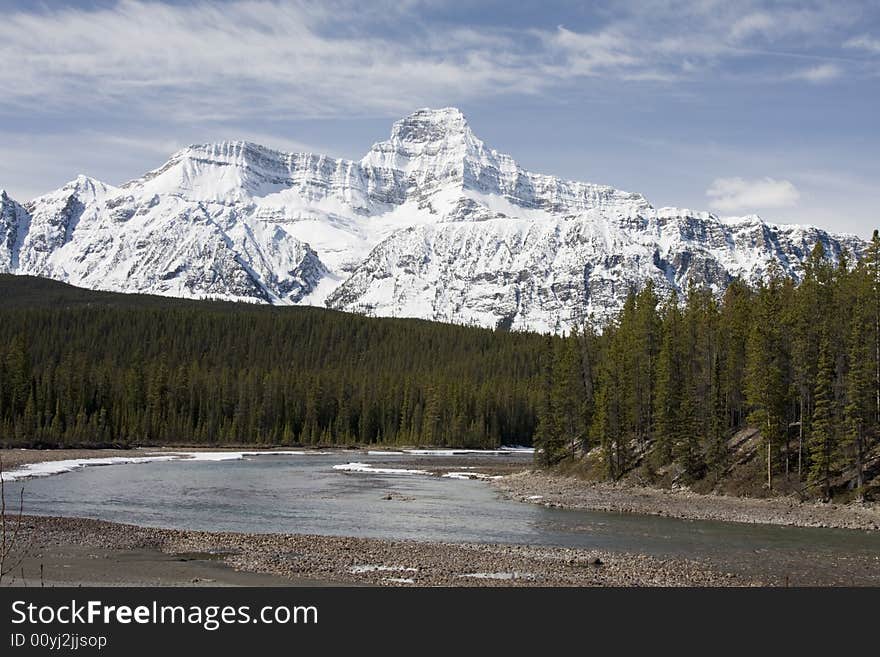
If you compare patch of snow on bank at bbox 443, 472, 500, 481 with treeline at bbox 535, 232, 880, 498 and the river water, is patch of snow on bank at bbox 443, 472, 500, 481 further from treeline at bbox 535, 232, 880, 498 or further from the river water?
treeline at bbox 535, 232, 880, 498

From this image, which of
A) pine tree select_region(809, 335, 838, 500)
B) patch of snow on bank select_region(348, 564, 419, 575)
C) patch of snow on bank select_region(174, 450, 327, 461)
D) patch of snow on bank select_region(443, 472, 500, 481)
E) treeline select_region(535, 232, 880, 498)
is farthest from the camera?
patch of snow on bank select_region(174, 450, 327, 461)

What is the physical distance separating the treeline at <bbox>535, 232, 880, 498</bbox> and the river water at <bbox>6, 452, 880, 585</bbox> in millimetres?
12309

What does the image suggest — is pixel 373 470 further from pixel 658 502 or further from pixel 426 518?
pixel 426 518

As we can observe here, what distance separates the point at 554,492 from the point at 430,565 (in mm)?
40915

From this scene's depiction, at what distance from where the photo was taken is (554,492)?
255 feet

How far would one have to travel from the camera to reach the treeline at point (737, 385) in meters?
66.1

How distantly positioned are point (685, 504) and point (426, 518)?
20.5 metres

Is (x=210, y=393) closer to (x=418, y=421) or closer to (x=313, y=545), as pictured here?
(x=418, y=421)

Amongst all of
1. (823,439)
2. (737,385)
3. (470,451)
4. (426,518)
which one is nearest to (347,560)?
(426,518)

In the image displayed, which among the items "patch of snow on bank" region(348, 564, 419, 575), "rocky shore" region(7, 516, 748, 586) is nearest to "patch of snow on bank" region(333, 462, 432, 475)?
"rocky shore" region(7, 516, 748, 586)

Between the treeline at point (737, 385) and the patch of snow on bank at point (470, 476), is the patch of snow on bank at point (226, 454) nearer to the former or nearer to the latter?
Answer: the patch of snow on bank at point (470, 476)

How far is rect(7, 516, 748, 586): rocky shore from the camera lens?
3494 centimetres

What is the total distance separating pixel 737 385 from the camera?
8106 cm

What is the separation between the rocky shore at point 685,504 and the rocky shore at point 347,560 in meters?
19.3
